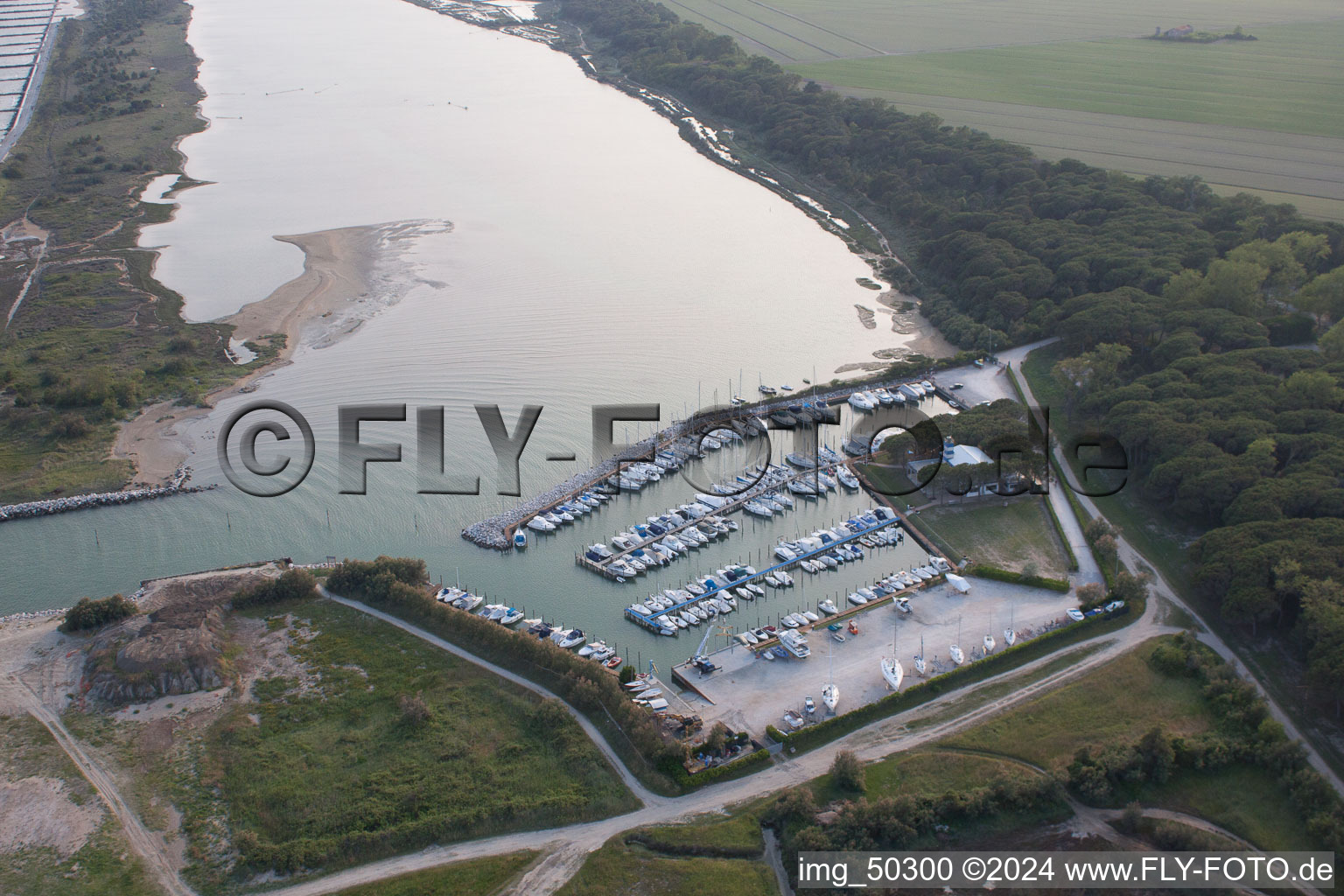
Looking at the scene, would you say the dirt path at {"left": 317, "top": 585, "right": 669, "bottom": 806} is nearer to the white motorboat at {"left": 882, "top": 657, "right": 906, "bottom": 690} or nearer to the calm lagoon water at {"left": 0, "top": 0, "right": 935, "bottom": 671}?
the calm lagoon water at {"left": 0, "top": 0, "right": 935, "bottom": 671}

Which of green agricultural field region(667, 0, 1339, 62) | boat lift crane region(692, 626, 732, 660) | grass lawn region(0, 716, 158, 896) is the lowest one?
grass lawn region(0, 716, 158, 896)

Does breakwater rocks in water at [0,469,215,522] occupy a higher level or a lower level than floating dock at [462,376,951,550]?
lower

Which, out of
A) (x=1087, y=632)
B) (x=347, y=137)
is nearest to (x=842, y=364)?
(x=1087, y=632)

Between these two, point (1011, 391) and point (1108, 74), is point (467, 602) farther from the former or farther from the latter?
point (1108, 74)

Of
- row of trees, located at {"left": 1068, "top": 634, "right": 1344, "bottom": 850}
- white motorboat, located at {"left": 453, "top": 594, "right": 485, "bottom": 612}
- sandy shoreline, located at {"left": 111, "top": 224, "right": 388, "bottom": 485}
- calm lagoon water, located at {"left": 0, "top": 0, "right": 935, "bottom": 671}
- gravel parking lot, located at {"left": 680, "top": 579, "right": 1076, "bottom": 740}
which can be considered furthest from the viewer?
sandy shoreline, located at {"left": 111, "top": 224, "right": 388, "bottom": 485}

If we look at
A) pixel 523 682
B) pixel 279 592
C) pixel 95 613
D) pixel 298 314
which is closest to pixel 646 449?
pixel 523 682

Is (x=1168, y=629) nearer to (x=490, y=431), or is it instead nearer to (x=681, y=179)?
(x=490, y=431)

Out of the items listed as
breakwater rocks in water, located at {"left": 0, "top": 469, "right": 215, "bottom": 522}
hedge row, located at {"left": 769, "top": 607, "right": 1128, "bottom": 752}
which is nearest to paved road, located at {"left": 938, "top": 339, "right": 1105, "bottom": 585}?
hedge row, located at {"left": 769, "top": 607, "right": 1128, "bottom": 752}
